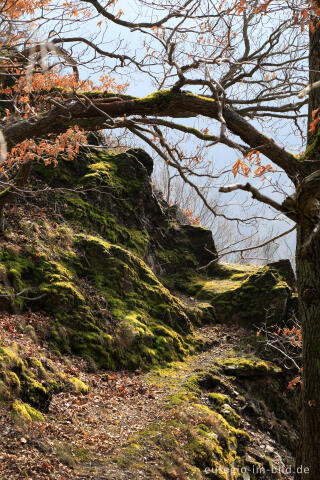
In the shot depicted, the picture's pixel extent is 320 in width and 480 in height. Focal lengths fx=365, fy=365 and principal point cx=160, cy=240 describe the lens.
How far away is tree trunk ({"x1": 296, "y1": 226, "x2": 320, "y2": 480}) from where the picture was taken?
406 cm

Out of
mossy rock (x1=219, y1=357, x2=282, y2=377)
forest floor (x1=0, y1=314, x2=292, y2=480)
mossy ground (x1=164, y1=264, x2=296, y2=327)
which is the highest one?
mossy ground (x1=164, y1=264, x2=296, y2=327)

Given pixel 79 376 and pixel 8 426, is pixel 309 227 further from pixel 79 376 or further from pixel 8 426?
pixel 79 376

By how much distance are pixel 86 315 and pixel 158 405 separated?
2.29 m

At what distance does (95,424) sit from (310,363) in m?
3.14

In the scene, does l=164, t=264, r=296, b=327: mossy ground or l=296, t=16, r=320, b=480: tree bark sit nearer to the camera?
l=296, t=16, r=320, b=480: tree bark

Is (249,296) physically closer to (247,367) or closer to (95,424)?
(247,367)

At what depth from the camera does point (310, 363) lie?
4.18 meters

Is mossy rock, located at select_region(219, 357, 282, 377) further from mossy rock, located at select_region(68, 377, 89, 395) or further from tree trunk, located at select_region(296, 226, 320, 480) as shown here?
tree trunk, located at select_region(296, 226, 320, 480)

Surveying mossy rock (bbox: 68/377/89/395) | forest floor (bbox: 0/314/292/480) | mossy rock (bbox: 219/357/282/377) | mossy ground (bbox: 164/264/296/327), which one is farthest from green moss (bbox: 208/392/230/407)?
mossy ground (bbox: 164/264/296/327)

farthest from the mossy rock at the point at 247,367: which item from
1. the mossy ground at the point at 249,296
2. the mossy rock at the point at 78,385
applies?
the mossy rock at the point at 78,385

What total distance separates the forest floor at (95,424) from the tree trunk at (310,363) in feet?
6.31

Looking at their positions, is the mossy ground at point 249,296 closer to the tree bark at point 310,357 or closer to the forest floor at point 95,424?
the forest floor at point 95,424

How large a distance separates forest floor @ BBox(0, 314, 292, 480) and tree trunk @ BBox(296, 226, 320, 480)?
6.31 ft

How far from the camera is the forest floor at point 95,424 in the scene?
3.99m
